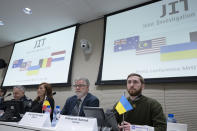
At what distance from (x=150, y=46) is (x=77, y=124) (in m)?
1.47

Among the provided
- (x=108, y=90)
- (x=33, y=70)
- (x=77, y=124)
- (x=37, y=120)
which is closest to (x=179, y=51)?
(x=108, y=90)

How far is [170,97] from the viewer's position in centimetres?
180

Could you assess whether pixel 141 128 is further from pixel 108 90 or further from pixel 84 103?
pixel 108 90

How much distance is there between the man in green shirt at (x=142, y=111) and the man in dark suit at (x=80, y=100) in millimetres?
443

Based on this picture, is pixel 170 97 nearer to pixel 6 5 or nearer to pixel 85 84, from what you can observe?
pixel 85 84

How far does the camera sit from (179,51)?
1.84 m

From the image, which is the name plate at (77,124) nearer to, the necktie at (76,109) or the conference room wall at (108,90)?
the necktie at (76,109)

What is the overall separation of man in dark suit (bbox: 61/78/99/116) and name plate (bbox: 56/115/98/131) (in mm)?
772

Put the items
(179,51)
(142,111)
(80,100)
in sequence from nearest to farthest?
(142,111) < (179,51) < (80,100)

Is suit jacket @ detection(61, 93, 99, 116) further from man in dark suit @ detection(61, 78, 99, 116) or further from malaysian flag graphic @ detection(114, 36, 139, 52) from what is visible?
malaysian flag graphic @ detection(114, 36, 139, 52)

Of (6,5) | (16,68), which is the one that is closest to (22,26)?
(6,5)

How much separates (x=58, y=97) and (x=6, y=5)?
1829mm

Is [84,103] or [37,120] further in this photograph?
[84,103]

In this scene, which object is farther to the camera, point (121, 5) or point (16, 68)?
point (16, 68)
